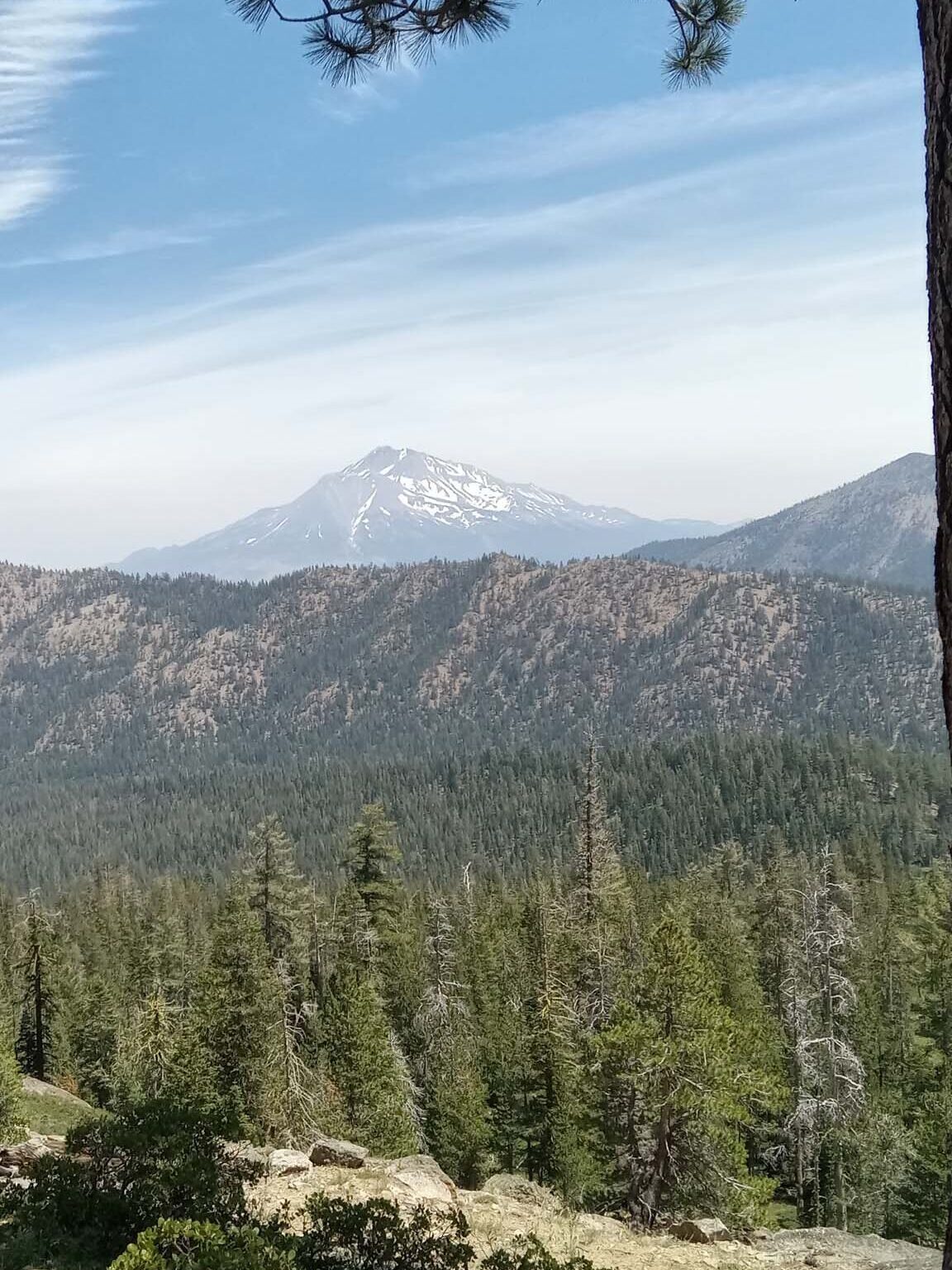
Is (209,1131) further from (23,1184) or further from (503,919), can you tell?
(503,919)

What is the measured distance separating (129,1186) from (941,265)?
30.3ft

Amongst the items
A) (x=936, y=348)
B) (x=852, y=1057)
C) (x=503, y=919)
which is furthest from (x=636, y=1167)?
(x=503, y=919)

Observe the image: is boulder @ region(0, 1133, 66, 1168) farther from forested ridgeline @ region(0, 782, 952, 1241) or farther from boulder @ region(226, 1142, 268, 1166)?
forested ridgeline @ region(0, 782, 952, 1241)

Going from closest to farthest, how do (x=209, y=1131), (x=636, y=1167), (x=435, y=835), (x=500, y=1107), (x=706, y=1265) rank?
(x=209, y=1131), (x=706, y=1265), (x=636, y=1167), (x=500, y=1107), (x=435, y=835)

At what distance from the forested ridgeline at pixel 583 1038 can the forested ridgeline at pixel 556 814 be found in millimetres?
81691

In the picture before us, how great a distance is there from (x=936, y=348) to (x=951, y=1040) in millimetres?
28931

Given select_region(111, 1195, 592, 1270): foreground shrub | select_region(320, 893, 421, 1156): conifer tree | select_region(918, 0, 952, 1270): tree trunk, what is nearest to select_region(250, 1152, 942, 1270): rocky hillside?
select_region(111, 1195, 592, 1270): foreground shrub

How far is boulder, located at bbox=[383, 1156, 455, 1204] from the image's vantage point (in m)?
11.4

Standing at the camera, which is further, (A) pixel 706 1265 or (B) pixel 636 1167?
(B) pixel 636 1167

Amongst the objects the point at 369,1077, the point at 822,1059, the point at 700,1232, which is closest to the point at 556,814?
the point at 822,1059

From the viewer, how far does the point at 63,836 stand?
7042 inches

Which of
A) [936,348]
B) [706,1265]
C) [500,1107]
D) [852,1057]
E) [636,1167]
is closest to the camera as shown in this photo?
[936,348]

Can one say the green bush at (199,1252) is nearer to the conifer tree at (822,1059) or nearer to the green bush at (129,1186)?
the green bush at (129,1186)

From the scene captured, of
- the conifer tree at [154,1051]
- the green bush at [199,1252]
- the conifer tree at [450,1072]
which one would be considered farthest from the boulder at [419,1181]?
the conifer tree at [450,1072]
